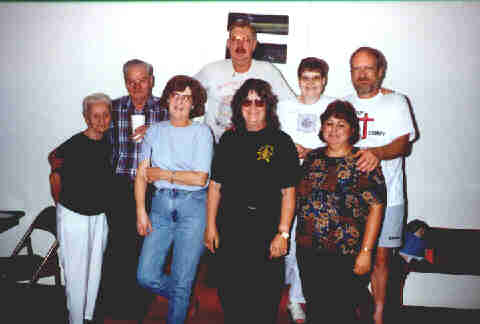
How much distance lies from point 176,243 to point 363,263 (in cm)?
113

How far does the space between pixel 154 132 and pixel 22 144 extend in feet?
7.47

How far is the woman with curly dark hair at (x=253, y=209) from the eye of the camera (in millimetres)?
1796

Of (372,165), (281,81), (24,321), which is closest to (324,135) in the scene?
(372,165)

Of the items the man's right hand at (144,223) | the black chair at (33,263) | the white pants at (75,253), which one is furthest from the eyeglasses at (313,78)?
the black chair at (33,263)

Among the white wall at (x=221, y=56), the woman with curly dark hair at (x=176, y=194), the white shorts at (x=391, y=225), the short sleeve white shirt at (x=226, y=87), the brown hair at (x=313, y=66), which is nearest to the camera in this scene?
the woman with curly dark hair at (x=176, y=194)

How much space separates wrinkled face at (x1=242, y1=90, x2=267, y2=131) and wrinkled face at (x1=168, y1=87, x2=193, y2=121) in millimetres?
389

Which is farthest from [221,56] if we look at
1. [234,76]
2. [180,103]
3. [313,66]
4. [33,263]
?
[33,263]

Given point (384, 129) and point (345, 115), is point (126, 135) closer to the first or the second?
point (345, 115)

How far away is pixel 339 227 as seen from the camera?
174cm

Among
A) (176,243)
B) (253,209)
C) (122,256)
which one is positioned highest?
(253,209)

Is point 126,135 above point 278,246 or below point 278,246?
above

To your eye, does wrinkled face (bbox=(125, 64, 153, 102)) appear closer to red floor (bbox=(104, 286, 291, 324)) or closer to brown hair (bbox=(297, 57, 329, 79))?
brown hair (bbox=(297, 57, 329, 79))

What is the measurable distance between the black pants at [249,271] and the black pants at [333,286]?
214mm

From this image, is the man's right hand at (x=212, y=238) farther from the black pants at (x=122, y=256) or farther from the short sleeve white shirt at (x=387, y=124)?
the short sleeve white shirt at (x=387, y=124)
